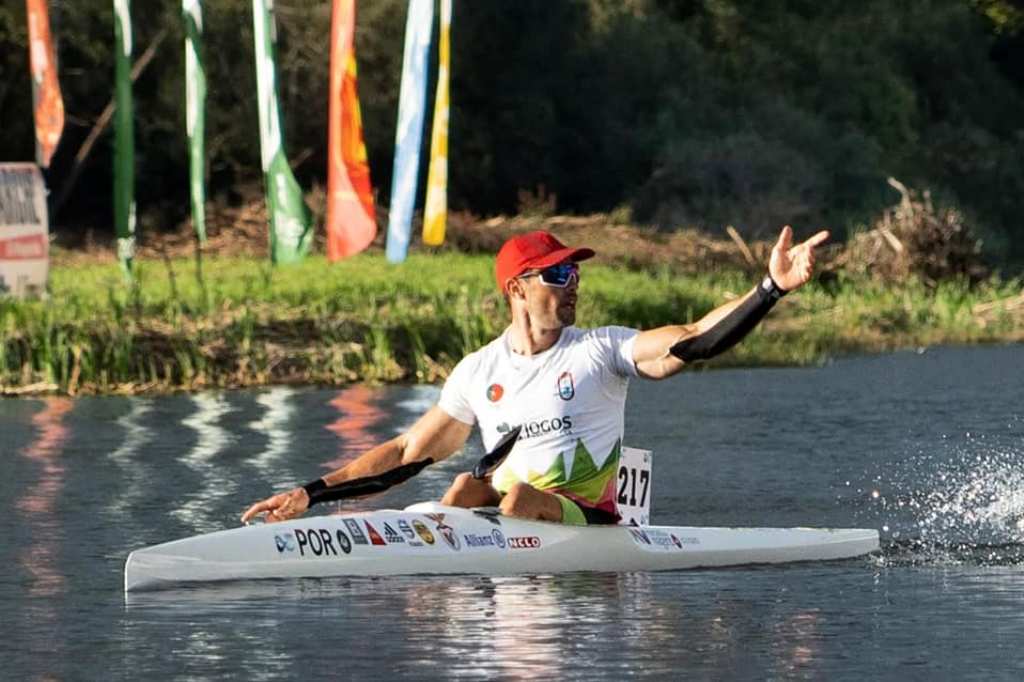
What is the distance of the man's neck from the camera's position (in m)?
13.8

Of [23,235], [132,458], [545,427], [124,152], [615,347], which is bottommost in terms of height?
[132,458]

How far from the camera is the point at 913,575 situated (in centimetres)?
1431

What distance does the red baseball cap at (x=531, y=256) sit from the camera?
13.5 meters

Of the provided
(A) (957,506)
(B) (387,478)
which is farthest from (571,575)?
(A) (957,506)

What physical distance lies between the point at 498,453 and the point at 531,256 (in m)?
0.98

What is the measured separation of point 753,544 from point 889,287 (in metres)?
26.1

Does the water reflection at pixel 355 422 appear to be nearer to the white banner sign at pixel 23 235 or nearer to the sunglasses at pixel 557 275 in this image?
the white banner sign at pixel 23 235

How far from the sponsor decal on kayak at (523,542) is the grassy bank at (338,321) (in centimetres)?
1487

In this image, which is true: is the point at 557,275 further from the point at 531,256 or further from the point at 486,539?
the point at 486,539

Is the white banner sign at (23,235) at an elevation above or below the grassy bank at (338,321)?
above

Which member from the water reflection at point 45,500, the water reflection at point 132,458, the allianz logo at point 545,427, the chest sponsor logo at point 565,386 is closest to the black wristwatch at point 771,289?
the chest sponsor logo at point 565,386

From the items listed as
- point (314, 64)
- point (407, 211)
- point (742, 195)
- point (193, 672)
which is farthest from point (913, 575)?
point (742, 195)

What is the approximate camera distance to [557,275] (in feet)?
44.3

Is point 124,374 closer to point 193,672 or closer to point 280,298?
point 280,298
